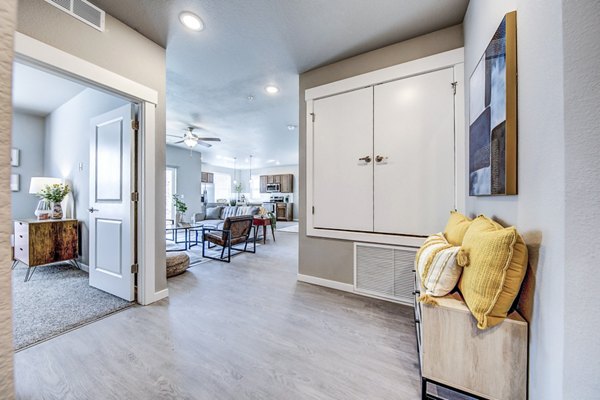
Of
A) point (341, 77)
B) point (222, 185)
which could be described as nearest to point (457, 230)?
point (341, 77)

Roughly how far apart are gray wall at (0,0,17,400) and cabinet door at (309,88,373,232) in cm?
254

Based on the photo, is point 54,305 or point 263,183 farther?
point 263,183

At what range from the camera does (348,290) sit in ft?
8.78

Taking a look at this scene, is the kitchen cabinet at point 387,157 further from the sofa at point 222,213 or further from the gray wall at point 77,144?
the sofa at point 222,213

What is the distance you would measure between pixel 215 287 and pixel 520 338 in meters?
2.71

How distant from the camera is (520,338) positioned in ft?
3.38

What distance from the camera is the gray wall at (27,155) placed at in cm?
401

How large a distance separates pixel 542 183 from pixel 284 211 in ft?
31.6

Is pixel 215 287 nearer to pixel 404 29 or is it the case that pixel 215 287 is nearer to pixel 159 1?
pixel 159 1

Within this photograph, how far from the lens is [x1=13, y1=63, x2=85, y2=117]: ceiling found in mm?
2936

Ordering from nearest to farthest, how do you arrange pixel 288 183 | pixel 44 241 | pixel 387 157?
pixel 387 157
pixel 44 241
pixel 288 183

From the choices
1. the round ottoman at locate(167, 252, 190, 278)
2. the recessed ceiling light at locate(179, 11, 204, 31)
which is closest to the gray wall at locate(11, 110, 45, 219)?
the round ottoman at locate(167, 252, 190, 278)

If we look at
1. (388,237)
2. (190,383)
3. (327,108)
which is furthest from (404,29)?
(190,383)

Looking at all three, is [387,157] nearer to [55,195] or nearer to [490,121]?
[490,121]
